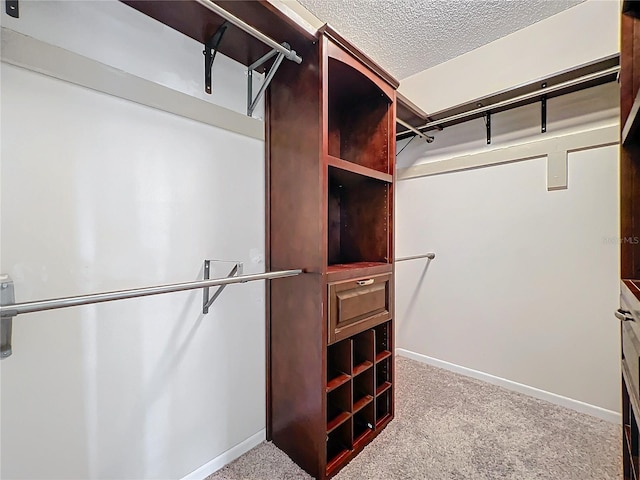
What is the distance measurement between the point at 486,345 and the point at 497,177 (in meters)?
1.31

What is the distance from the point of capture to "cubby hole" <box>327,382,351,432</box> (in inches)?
59.0

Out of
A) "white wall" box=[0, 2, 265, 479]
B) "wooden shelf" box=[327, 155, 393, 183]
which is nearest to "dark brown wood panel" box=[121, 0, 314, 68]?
"white wall" box=[0, 2, 265, 479]

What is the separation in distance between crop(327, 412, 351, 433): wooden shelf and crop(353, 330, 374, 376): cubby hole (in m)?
0.23

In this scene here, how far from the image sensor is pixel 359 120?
1910 mm

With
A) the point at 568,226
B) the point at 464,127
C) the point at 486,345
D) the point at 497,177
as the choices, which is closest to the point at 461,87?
the point at 464,127

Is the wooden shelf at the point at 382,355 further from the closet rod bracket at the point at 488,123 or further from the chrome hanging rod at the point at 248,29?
the closet rod bracket at the point at 488,123

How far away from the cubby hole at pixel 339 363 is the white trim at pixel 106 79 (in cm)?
127

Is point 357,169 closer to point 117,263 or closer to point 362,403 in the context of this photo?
point 117,263

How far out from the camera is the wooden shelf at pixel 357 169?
142 cm

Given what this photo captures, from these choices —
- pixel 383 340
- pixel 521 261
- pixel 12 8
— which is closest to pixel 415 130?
pixel 521 261

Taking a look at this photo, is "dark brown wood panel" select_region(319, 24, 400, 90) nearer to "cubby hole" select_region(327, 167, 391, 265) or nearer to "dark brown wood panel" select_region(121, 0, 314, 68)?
"dark brown wood panel" select_region(121, 0, 314, 68)

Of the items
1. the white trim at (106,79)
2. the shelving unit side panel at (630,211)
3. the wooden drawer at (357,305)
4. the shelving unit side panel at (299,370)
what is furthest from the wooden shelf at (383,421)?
the white trim at (106,79)

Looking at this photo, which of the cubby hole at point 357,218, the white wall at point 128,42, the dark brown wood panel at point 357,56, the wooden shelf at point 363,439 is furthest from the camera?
the cubby hole at point 357,218

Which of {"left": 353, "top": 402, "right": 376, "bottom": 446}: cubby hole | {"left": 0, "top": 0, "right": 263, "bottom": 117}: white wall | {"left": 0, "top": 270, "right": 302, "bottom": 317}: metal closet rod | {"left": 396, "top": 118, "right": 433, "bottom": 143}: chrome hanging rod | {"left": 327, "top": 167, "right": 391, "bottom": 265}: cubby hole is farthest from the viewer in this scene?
{"left": 396, "top": 118, "right": 433, "bottom": 143}: chrome hanging rod
